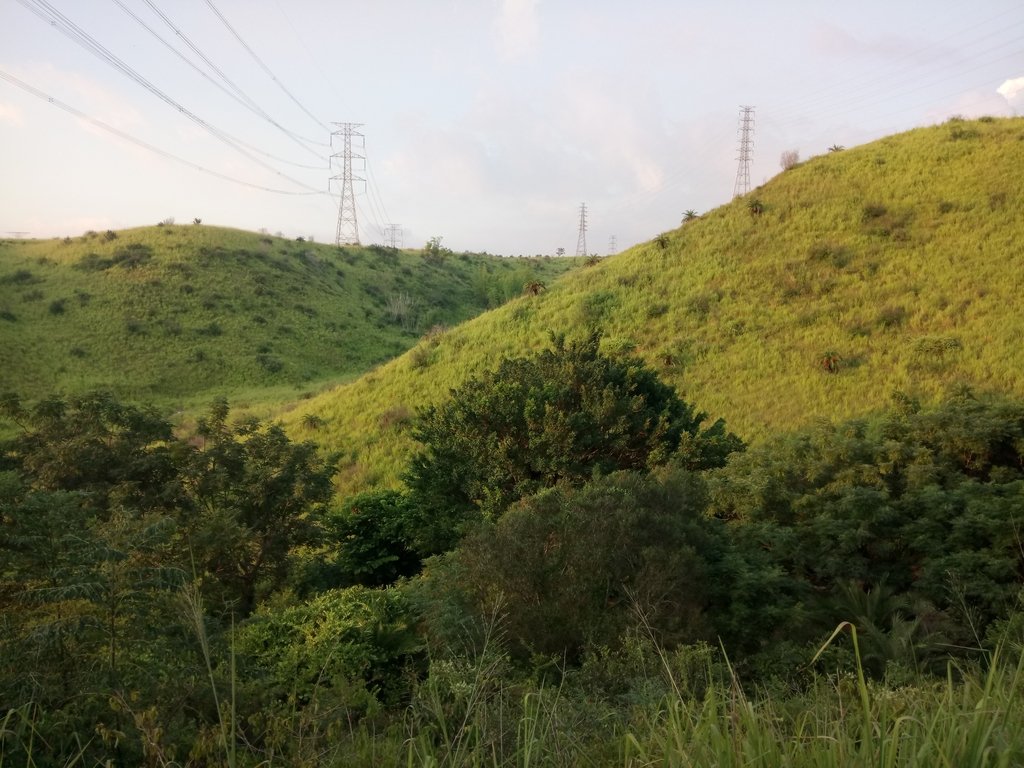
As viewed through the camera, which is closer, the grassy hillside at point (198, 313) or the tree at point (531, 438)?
the tree at point (531, 438)

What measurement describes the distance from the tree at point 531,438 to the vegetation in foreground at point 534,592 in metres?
0.07

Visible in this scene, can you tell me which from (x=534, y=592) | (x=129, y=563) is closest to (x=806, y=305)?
(x=534, y=592)

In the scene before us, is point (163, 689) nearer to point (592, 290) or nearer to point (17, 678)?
point (17, 678)

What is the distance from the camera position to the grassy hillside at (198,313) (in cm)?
4309

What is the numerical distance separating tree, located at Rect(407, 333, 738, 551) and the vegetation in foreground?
7 centimetres

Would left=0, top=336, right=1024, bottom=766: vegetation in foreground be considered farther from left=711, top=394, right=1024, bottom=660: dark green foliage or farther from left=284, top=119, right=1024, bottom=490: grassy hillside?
left=284, top=119, right=1024, bottom=490: grassy hillside

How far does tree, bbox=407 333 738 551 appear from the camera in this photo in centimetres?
1348

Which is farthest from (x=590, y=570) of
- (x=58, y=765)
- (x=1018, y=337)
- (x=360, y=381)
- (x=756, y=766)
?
(x=360, y=381)

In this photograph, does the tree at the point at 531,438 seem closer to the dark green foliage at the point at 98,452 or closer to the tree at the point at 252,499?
the tree at the point at 252,499

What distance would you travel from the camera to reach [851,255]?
29.9m

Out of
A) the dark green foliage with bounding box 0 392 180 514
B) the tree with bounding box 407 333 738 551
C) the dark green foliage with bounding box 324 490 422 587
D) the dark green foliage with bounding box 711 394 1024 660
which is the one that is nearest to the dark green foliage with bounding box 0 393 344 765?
the dark green foliage with bounding box 0 392 180 514

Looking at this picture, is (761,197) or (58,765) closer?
(58,765)

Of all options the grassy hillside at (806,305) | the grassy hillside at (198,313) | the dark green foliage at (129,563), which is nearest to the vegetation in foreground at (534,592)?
the dark green foliage at (129,563)

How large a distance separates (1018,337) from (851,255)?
8.73 meters
